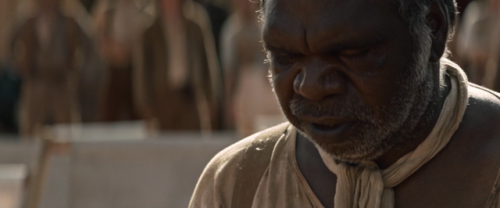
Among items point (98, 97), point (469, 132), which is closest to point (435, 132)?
point (469, 132)

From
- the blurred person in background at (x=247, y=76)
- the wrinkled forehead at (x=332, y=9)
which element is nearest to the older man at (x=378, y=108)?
the wrinkled forehead at (x=332, y=9)

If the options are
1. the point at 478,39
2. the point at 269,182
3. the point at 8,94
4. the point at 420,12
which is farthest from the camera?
the point at 8,94

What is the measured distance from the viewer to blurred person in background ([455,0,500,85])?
410 inches

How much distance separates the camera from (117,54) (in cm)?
1262

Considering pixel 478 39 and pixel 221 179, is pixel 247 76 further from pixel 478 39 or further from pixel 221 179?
pixel 221 179

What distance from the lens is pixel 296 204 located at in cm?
351

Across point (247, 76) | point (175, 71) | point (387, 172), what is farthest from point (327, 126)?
point (175, 71)

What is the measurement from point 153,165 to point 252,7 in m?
3.36

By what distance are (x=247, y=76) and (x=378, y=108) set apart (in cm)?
803

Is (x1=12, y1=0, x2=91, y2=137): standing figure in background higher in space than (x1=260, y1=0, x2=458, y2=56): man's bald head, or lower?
lower

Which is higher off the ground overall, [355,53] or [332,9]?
[332,9]

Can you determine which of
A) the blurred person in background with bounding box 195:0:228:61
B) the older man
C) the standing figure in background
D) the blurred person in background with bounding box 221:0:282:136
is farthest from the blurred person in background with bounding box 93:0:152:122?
the older man

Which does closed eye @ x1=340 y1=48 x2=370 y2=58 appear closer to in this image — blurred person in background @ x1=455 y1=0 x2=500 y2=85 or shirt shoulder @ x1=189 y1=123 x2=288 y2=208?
shirt shoulder @ x1=189 y1=123 x2=288 y2=208

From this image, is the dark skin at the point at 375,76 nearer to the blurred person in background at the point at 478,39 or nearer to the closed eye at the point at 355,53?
the closed eye at the point at 355,53
